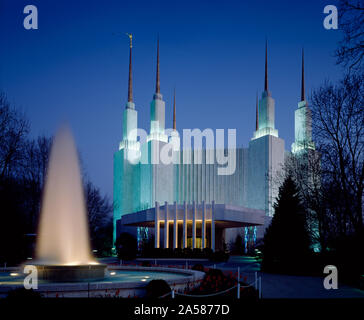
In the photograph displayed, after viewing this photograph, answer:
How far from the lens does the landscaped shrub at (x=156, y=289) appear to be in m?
8.99

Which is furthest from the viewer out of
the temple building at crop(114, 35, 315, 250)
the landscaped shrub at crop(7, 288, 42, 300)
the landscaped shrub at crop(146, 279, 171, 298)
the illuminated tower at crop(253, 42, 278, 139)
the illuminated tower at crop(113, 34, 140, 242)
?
the illuminated tower at crop(113, 34, 140, 242)

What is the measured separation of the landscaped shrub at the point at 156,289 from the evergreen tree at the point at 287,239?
51.7ft

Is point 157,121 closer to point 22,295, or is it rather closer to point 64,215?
point 64,215

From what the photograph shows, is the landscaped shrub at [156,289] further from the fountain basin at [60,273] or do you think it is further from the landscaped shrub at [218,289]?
the fountain basin at [60,273]

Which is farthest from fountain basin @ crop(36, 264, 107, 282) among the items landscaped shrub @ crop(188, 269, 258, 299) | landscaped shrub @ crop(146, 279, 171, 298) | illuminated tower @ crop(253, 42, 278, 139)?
illuminated tower @ crop(253, 42, 278, 139)

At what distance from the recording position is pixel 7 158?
21344mm

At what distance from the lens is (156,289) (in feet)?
29.9

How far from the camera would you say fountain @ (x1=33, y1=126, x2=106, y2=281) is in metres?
13.2

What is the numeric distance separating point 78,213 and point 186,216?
2946 cm

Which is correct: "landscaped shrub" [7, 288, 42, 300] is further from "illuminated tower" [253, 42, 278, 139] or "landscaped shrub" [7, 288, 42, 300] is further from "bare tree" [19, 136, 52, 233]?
"illuminated tower" [253, 42, 278, 139]

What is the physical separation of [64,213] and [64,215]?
0.07 m

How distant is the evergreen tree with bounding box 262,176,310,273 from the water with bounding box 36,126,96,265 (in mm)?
13541
